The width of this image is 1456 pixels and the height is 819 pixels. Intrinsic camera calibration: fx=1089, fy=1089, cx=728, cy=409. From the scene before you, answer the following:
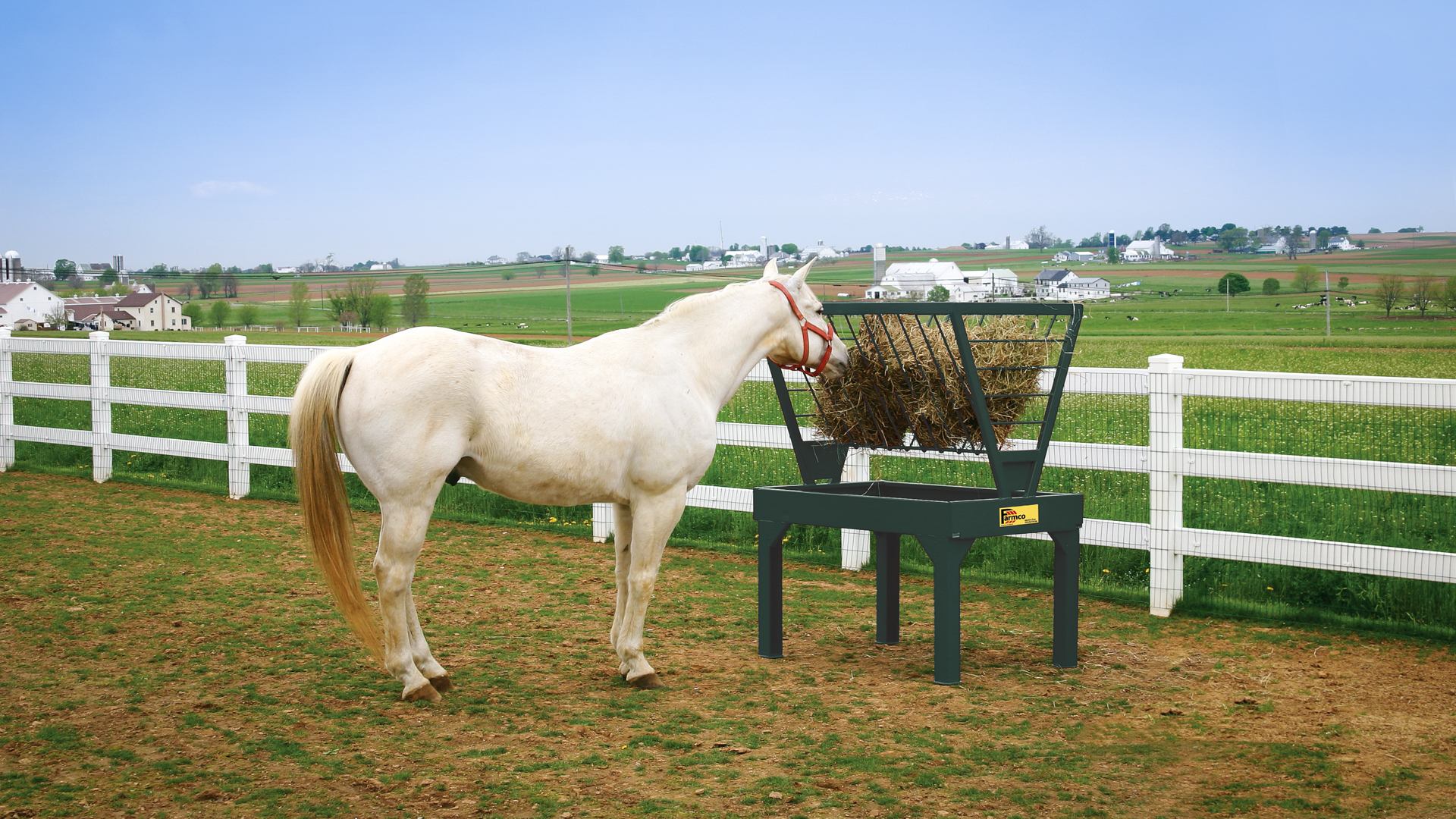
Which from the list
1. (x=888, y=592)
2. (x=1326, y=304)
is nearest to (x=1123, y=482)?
(x=888, y=592)

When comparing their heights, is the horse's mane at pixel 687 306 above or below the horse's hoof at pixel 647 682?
above

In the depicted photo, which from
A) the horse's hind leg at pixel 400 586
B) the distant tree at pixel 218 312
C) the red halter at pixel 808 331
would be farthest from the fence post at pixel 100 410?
the distant tree at pixel 218 312

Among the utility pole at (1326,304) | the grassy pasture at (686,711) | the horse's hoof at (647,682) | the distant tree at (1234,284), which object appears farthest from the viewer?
the distant tree at (1234,284)

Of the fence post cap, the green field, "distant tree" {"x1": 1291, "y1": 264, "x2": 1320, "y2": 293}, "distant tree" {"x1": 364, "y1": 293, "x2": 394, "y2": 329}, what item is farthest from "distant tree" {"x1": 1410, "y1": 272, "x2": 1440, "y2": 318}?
the fence post cap

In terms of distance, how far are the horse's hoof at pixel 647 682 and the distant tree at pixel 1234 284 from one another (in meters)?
93.7

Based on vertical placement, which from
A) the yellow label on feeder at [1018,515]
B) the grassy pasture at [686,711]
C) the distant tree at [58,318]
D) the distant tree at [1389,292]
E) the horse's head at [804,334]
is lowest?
the grassy pasture at [686,711]

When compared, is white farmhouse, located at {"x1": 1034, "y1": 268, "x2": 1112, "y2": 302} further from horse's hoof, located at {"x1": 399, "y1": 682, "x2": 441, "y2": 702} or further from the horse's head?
horse's hoof, located at {"x1": 399, "y1": 682, "x2": 441, "y2": 702}

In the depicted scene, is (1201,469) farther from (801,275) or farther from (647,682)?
(647,682)

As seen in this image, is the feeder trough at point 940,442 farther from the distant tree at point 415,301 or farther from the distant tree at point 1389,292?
the distant tree at point 1389,292

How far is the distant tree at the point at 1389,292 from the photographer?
6912 cm

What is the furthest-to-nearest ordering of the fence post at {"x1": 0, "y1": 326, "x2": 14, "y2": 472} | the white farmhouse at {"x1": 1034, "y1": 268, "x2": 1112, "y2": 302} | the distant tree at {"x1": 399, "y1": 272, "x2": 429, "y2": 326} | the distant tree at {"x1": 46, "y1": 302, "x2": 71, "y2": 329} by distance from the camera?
1. the distant tree at {"x1": 399, "y1": 272, "x2": 429, "y2": 326}
2. the white farmhouse at {"x1": 1034, "y1": 268, "x2": 1112, "y2": 302}
3. the distant tree at {"x1": 46, "y1": 302, "x2": 71, "y2": 329}
4. the fence post at {"x1": 0, "y1": 326, "x2": 14, "y2": 472}

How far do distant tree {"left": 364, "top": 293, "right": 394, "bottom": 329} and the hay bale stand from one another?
6079cm

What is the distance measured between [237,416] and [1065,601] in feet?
A: 25.3

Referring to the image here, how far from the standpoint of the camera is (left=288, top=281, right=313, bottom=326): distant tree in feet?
207
